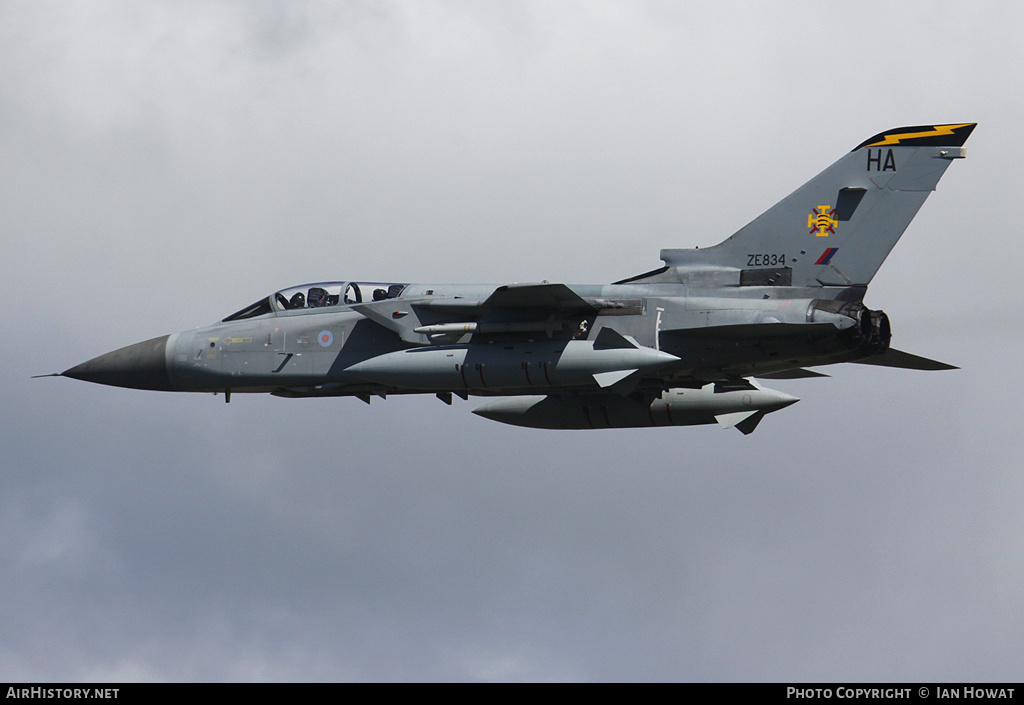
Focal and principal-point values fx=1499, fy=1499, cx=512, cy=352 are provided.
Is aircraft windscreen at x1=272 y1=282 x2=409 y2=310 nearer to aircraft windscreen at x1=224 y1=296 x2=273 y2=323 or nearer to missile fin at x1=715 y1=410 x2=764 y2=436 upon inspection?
aircraft windscreen at x1=224 y1=296 x2=273 y2=323

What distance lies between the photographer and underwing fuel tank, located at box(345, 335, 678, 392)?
78.9 ft

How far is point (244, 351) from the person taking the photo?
27.0m

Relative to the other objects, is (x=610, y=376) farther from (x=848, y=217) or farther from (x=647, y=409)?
(x=848, y=217)

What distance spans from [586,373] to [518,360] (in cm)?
118

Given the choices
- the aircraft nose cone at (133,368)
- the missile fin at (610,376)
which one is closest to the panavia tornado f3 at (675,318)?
the missile fin at (610,376)

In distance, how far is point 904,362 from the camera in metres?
26.2

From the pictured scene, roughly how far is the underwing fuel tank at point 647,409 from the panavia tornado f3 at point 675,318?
0.36 m

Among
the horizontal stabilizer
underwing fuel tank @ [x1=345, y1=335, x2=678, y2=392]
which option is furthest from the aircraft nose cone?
the horizontal stabilizer

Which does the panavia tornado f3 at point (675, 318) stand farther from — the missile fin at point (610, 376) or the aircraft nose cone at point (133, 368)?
the aircraft nose cone at point (133, 368)

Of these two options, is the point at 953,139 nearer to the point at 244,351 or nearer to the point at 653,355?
the point at 653,355

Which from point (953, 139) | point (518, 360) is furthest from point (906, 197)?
point (518, 360)

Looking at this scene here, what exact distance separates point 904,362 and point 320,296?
34.2 ft

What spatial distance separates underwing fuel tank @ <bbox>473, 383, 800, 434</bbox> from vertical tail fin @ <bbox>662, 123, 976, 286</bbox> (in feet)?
9.56

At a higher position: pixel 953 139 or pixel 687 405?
pixel 953 139
